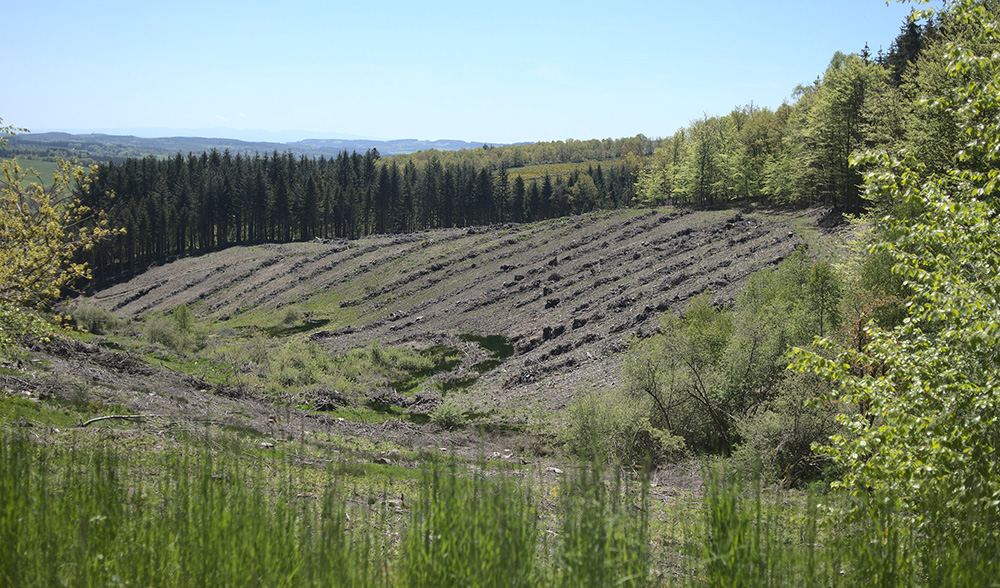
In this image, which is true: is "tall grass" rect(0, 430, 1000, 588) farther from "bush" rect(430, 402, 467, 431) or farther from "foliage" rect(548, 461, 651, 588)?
"bush" rect(430, 402, 467, 431)

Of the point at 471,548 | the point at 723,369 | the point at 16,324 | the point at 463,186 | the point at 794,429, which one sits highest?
the point at 463,186

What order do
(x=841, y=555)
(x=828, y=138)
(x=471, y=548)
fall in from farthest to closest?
(x=828, y=138), (x=841, y=555), (x=471, y=548)

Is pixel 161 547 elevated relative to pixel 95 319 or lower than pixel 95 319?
elevated

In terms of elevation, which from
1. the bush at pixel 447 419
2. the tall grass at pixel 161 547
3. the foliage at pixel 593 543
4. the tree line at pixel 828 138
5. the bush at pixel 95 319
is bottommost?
the bush at pixel 95 319

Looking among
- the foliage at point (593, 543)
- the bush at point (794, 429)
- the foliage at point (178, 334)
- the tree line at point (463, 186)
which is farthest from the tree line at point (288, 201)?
the foliage at point (593, 543)

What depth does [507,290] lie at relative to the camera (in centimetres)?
6288

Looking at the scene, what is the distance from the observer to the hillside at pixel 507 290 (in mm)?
42188

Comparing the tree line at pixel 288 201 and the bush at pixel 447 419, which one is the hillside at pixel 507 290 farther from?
the tree line at pixel 288 201

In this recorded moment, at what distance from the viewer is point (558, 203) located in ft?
494

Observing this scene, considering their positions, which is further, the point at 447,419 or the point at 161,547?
the point at 447,419

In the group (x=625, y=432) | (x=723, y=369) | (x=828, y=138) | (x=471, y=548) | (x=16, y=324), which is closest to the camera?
(x=471, y=548)

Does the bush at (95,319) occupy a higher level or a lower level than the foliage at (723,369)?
lower

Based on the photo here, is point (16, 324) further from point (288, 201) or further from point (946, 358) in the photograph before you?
point (288, 201)

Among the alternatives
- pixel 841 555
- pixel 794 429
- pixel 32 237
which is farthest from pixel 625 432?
pixel 32 237
